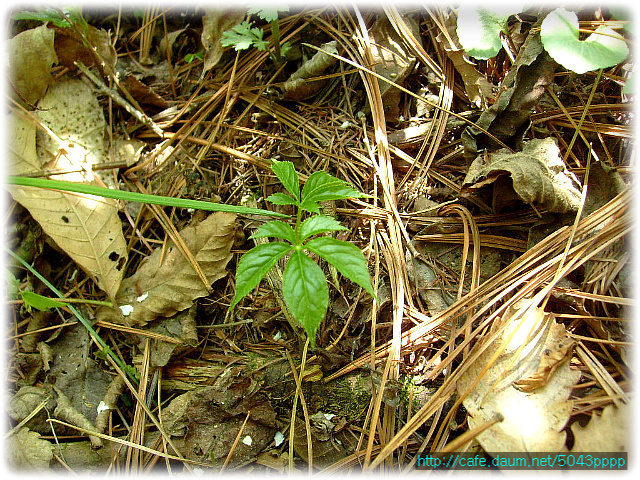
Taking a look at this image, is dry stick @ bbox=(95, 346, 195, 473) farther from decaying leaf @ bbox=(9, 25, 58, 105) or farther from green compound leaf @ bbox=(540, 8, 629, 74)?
green compound leaf @ bbox=(540, 8, 629, 74)

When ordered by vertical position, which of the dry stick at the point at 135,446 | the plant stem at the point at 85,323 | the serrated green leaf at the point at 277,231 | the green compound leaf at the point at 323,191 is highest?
the green compound leaf at the point at 323,191

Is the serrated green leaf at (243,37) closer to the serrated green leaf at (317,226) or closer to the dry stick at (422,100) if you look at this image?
the dry stick at (422,100)

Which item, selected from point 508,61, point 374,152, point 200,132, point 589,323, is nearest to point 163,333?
point 200,132

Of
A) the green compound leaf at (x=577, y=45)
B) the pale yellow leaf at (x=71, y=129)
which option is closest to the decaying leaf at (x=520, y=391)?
the green compound leaf at (x=577, y=45)

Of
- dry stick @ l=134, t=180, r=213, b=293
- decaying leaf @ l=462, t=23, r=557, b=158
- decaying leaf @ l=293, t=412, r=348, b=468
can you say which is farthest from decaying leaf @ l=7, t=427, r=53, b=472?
decaying leaf @ l=462, t=23, r=557, b=158

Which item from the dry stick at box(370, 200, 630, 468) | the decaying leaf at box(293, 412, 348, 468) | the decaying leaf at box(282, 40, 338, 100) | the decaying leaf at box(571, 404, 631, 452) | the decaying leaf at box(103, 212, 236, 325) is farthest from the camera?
the decaying leaf at box(282, 40, 338, 100)

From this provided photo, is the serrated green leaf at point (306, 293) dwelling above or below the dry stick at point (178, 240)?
above

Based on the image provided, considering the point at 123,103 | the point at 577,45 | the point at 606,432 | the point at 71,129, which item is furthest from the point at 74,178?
the point at 606,432
